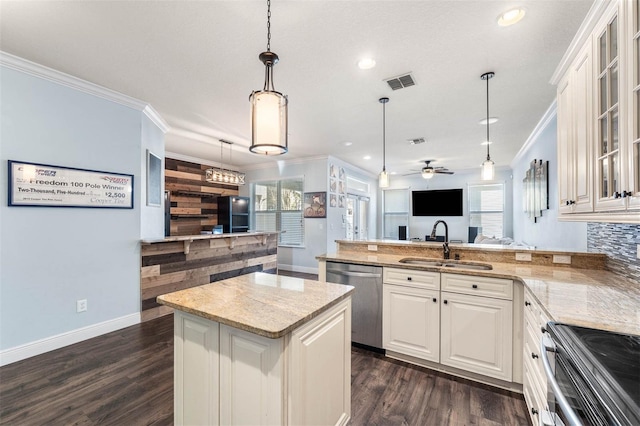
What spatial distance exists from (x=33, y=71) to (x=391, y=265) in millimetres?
3793

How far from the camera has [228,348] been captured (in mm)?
1318

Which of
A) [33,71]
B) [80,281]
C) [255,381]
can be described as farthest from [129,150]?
[255,381]

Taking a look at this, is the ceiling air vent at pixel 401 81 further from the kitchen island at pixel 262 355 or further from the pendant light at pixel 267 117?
the kitchen island at pixel 262 355

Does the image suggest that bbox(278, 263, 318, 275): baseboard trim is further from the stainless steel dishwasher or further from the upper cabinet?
the upper cabinet

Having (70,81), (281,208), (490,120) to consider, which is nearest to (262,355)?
(70,81)

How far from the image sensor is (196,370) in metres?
1.44

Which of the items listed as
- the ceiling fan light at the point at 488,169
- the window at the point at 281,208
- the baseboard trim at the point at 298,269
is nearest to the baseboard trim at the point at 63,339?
the baseboard trim at the point at 298,269

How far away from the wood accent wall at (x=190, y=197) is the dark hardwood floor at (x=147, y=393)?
3.76 meters

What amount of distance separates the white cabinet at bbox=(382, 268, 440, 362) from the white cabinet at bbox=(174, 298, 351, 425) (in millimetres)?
1029

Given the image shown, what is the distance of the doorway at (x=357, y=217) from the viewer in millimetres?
7582

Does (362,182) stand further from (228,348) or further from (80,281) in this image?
(228,348)

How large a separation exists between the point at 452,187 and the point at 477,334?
6.89m

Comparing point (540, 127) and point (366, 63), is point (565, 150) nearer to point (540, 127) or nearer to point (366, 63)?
point (366, 63)

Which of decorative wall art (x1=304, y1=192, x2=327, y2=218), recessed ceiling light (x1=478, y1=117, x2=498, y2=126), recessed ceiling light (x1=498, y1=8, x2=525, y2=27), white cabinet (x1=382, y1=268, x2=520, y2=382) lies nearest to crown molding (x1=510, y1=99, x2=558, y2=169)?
recessed ceiling light (x1=478, y1=117, x2=498, y2=126)
